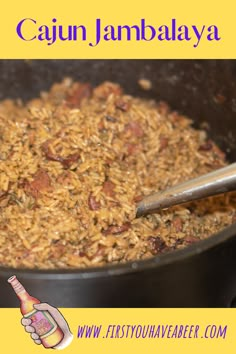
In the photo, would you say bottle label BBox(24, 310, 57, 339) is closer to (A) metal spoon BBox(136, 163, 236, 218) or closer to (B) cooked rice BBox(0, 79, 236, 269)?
(B) cooked rice BBox(0, 79, 236, 269)

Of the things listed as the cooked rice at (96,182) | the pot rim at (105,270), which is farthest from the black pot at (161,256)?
the cooked rice at (96,182)

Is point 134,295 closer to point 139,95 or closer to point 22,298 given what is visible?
point 22,298

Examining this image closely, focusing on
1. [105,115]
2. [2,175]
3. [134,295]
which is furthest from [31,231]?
[105,115]

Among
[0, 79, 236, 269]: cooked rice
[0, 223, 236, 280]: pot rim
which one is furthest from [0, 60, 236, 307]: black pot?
[0, 79, 236, 269]: cooked rice

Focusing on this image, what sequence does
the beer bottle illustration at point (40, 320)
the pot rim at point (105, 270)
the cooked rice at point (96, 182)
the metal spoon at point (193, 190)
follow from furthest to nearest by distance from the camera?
1. the cooked rice at point (96, 182)
2. the metal spoon at point (193, 190)
3. the beer bottle illustration at point (40, 320)
4. the pot rim at point (105, 270)

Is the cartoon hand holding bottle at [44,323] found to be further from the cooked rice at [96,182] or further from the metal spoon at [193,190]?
the metal spoon at [193,190]

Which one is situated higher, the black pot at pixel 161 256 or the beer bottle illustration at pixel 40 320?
the black pot at pixel 161 256
